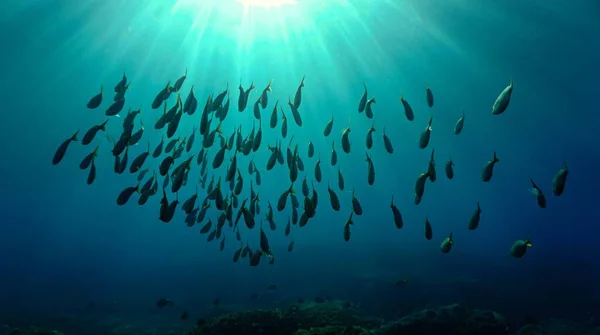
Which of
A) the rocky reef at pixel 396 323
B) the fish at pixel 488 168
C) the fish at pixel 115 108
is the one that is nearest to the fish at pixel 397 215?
the fish at pixel 488 168

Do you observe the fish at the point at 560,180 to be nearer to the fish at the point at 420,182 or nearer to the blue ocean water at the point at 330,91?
the fish at the point at 420,182

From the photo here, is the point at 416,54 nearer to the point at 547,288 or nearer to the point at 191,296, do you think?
the point at 547,288

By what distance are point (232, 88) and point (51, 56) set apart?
11.5 meters

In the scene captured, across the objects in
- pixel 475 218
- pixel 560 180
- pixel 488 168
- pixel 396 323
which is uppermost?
pixel 488 168

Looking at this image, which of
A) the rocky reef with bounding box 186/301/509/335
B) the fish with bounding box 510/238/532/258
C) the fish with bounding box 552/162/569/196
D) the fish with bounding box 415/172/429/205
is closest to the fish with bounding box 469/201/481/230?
the fish with bounding box 510/238/532/258

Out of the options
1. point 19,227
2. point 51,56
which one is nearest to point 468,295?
point 51,56

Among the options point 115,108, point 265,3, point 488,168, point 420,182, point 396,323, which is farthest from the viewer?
point 265,3

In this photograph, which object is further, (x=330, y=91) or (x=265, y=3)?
(x=330, y=91)

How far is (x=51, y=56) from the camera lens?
2247 centimetres

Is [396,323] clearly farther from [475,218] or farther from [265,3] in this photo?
[265,3]

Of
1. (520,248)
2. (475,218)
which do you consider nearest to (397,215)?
(475,218)

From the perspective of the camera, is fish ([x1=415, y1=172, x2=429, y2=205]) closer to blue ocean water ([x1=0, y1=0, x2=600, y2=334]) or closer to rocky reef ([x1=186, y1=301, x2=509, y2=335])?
rocky reef ([x1=186, y1=301, x2=509, y2=335])

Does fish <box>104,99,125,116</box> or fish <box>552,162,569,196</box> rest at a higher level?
fish <box>104,99,125,116</box>

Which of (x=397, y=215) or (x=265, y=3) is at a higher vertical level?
(x=265, y=3)
